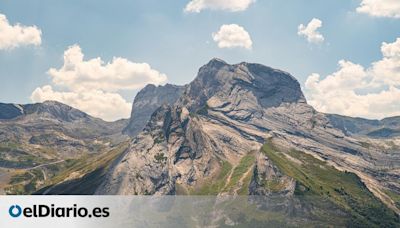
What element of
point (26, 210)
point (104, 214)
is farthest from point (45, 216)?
point (104, 214)

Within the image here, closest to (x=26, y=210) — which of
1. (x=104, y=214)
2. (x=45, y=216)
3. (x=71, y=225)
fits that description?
(x=45, y=216)

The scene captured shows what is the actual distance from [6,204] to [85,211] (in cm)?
1629

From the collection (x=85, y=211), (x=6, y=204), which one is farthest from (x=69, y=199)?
(x=6, y=204)

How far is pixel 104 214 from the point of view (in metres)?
90.3

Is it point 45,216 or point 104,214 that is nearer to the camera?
point 45,216

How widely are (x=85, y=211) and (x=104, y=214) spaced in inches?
184

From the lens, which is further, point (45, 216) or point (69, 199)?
point (69, 199)

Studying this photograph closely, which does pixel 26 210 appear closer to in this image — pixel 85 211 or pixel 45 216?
pixel 45 216

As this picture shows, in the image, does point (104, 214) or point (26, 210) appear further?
point (104, 214)

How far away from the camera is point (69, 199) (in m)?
89.6

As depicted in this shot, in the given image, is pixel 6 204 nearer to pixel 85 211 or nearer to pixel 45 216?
pixel 45 216

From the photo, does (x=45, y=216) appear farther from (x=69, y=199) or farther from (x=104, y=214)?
(x=104, y=214)

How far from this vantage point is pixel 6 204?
85.9m

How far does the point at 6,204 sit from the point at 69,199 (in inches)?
495
